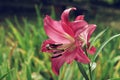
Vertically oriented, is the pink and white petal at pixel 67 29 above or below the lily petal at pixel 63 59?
above

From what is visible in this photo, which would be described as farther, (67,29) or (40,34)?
(40,34)

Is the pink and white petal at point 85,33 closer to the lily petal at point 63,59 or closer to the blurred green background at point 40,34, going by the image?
the lily petal at point 63,59

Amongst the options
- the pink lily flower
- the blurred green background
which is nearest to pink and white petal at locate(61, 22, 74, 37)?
the pink lily flower

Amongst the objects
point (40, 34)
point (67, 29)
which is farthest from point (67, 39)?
point (40, 34)

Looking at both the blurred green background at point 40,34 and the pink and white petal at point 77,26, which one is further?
the blurred green background at point 40,34

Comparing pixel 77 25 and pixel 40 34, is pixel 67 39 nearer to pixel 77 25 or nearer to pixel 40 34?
pixel 77 25

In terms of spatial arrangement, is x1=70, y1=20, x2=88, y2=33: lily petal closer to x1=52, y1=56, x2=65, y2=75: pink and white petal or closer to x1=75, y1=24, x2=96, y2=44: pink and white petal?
x1=75, y1=24, x2=96, y2=44: pink and white petal

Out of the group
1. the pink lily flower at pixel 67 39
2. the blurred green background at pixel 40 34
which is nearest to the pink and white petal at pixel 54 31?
the pink lily flower at pixel 67 39

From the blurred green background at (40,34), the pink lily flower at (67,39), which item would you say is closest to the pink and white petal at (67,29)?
the pink lily flower at (67,39)
